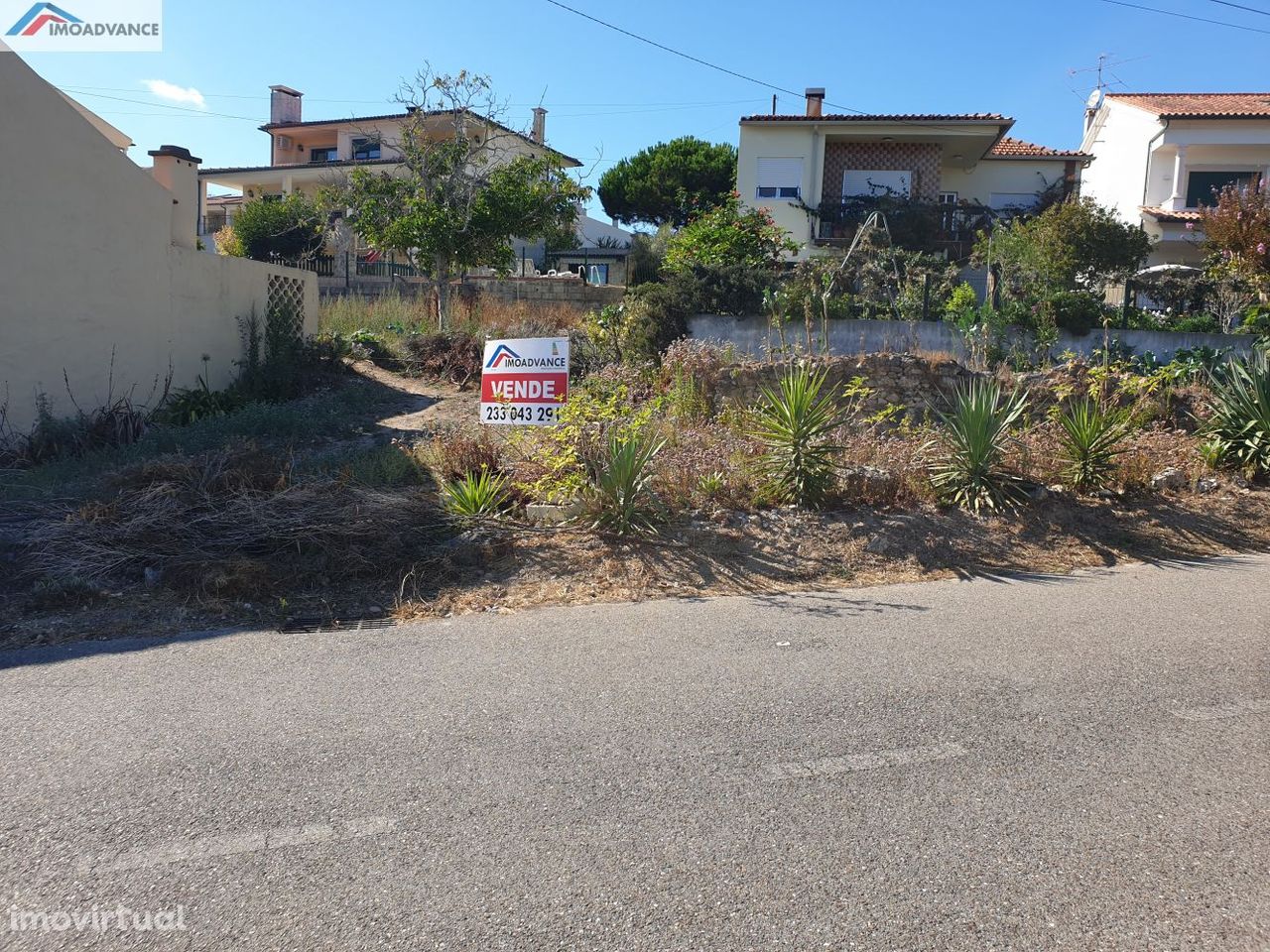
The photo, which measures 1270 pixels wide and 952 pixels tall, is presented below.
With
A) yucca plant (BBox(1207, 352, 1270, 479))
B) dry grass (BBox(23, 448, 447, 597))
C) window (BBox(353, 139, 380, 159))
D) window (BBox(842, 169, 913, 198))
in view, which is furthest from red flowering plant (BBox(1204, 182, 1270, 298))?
window (BBox(353, 139, 380, 159))

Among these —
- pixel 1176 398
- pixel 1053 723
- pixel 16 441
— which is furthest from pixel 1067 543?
pixel 16 441

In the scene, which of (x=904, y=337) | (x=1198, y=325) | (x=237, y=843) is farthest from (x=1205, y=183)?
(x=237, y=843)

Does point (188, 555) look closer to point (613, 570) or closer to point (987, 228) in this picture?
point (613, 570)

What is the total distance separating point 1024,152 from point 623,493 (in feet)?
89.7

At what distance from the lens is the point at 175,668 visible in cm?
503

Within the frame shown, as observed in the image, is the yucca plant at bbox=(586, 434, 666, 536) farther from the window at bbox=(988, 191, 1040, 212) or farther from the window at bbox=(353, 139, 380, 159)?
the window at bbox=(353, 139, 380, 159)

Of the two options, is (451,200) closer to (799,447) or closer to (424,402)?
(424,402)

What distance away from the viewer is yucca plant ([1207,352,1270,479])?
9.59 m

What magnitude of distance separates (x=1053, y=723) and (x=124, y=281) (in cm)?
1198

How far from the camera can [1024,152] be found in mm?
29250

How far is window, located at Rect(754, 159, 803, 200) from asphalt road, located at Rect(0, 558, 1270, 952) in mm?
24034

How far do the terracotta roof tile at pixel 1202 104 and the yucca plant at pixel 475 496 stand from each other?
28640 mm

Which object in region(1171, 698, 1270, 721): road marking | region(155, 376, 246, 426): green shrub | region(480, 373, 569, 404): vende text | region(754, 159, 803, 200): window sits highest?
region(754, 159, 803, 200): window

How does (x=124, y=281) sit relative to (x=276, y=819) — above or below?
above
